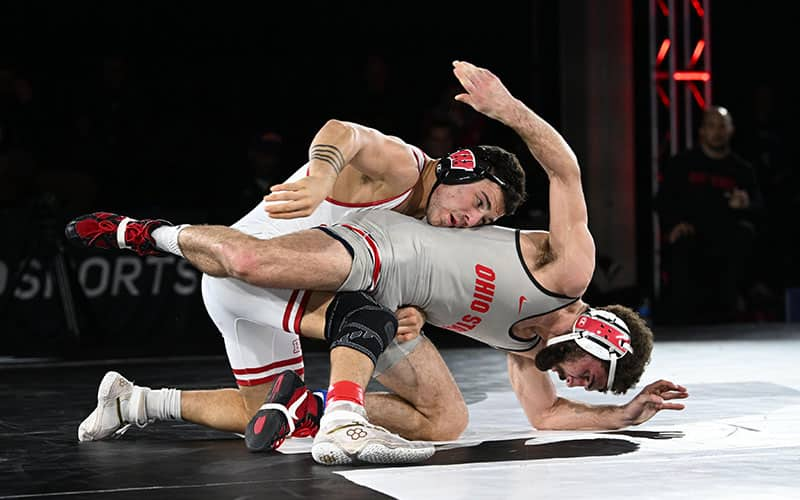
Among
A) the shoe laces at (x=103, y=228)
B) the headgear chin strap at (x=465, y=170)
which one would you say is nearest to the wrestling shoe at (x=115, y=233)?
the shoe laces at (x=103, y=228)

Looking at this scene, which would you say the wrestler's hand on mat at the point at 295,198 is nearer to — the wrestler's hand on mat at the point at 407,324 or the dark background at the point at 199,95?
the wrestler's hand on mat at the point at 407,324

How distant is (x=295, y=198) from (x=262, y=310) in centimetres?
48

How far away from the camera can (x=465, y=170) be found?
363 centimetres

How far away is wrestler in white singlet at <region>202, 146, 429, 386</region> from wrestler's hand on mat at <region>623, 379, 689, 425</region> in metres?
0.91

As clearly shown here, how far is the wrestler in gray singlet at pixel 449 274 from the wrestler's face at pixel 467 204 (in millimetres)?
59

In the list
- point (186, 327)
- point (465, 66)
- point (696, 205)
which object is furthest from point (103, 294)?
point (465, 66)

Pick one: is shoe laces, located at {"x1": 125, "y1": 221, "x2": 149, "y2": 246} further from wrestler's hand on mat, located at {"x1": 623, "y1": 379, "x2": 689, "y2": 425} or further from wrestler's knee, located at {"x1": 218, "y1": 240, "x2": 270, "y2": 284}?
wrestler's hand on mat, located at {"x1": 623, "y1": 379, "x2": 689, "y2": 425}

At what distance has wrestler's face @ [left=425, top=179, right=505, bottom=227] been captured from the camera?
11.8 feet

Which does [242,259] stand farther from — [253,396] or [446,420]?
[446,420]

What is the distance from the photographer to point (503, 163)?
12.0 feet

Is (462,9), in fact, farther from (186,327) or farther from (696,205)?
(186,327)

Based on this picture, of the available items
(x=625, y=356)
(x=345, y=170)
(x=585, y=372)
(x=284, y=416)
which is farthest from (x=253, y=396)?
(x=625, y=356)

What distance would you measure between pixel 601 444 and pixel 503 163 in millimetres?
871

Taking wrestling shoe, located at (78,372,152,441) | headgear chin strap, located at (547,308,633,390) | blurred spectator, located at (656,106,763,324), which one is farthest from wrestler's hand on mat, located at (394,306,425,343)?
blurred spectator, located at (656,106,763,324)
